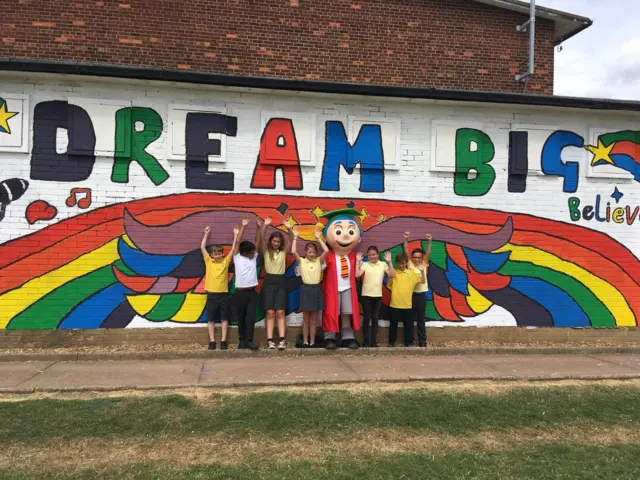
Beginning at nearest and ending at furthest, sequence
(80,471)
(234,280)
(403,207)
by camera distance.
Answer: (80,471), (234,280), (403,207)

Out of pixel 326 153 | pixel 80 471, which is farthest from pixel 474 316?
pixel 80 471

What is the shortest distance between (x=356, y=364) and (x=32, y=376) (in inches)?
155

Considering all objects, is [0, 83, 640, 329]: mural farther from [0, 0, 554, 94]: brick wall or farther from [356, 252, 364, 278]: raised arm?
[0, 0, 554, 94]: brick wall

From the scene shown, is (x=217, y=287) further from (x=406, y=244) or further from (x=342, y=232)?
(x=406, y=244)

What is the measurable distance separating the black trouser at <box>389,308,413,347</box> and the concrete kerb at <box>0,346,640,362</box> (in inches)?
13.5

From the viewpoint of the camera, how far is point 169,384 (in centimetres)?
551

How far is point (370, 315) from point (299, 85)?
360 cm

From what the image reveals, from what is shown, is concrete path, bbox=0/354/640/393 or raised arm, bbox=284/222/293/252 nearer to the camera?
concrete path, bbox=0/354/640/393

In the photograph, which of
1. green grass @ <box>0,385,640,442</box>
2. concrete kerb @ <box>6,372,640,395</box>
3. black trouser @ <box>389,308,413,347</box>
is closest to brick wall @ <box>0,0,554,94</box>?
black trouser @ <box>389,308,413,347</box>

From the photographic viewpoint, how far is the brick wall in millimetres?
9172

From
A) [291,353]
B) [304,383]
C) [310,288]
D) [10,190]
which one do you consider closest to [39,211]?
[10,190]

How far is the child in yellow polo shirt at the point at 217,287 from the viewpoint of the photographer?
706 cm

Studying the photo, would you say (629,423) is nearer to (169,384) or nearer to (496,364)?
(496,364)

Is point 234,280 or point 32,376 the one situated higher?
point 234,280
